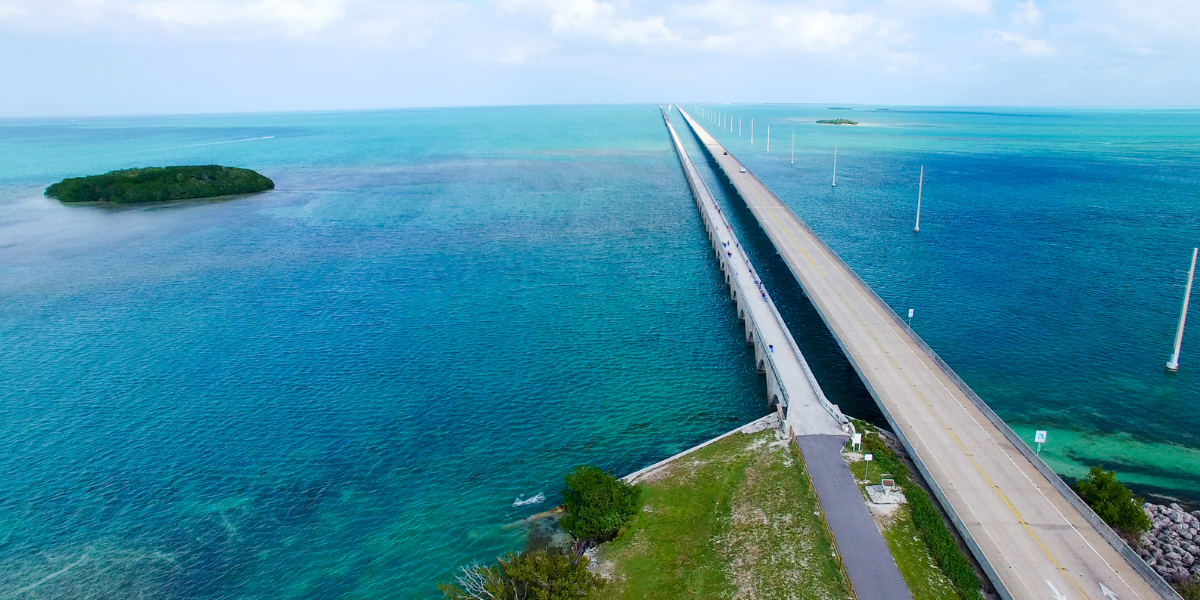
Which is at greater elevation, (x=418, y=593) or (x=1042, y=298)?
(x=1042, y=298)

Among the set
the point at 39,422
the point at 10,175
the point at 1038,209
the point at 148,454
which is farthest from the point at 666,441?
the point at 10,175

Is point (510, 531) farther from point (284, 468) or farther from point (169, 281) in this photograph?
point (169, 281)

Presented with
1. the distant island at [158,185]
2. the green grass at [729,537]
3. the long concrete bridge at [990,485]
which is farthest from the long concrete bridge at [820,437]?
the distant island at [158,185]

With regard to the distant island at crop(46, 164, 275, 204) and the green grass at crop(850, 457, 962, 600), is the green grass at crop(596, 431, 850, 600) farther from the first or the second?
the distant island at crop(46, 164, 275, 204)

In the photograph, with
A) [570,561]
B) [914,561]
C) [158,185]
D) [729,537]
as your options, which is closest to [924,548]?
[914,561]

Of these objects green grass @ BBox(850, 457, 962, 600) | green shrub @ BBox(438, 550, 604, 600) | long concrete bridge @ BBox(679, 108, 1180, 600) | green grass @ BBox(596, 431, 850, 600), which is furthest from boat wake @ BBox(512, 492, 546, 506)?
long concrete bridge @ BBox(679, 108, 1180, 600)

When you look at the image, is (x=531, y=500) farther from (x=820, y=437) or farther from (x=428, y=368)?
(x=428, y=368)

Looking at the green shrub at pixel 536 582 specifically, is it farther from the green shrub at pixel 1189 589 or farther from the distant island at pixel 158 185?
the distant island at pixel 158 185
